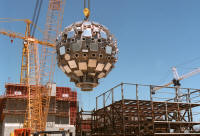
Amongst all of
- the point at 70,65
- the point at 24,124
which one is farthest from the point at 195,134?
the point at 24,124

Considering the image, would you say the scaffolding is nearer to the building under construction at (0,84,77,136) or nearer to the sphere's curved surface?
the building under construction at (0,84,77,136)

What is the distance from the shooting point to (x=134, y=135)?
1727 cm

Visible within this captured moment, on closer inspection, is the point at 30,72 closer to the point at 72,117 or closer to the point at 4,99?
the point at 4,99

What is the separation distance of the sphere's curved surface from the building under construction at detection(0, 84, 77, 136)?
36.7 m

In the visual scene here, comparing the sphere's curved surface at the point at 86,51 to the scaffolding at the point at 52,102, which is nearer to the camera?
the sphere's curved surface at the point at 86,51

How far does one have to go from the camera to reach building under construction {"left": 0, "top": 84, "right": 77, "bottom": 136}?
153 ft

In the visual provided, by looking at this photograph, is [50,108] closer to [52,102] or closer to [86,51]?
[52,102]

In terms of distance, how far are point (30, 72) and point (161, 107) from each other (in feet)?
132

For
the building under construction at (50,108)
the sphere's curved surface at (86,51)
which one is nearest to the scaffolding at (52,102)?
the building under construction at (50,108)

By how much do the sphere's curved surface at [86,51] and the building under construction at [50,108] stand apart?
120 feet

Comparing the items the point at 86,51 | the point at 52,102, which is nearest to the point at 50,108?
the point at 52,102

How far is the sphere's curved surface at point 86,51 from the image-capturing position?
27.4ft

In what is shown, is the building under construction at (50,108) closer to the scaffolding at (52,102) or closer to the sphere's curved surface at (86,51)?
the scaffolding at (52,102)

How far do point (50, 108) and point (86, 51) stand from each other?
44024 millimetres
